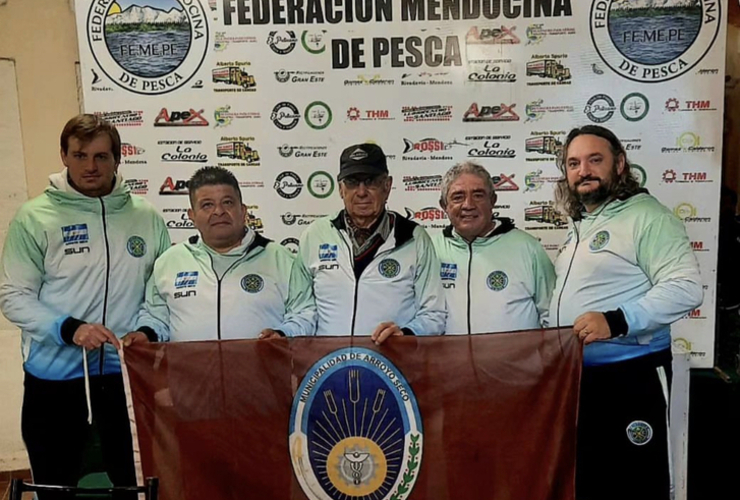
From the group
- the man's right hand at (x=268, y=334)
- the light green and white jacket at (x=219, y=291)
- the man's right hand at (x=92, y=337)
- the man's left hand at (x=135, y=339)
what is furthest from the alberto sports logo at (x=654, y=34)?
the man's right hand at (x=92, y=337)

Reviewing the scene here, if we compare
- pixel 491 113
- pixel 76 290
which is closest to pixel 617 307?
pixel 491 113

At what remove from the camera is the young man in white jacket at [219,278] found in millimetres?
2631

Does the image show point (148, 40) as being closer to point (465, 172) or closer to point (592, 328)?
point (465, 172)

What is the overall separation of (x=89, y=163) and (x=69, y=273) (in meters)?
0.45

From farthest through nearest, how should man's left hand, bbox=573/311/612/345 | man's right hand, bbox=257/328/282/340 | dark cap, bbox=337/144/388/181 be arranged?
dark cap, bbox=337/144/388/181 < man's right hand, bbox=257/328/282/340 < man's left hand, bbox=573/311/612/345

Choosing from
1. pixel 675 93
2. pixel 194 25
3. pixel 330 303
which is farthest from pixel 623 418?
pixel 194 25

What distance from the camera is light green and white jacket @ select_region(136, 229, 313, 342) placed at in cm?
263

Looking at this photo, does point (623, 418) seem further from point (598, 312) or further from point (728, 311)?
point (728, 311)

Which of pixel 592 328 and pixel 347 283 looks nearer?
pixel 592 328

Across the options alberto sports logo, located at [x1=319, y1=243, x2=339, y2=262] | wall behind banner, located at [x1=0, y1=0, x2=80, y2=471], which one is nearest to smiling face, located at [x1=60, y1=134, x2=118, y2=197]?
alberto sports logo, located at [x1=319, y1=243, x2=339, y2=262]

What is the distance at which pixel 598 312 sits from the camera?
2.56 m

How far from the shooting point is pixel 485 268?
2676 mm

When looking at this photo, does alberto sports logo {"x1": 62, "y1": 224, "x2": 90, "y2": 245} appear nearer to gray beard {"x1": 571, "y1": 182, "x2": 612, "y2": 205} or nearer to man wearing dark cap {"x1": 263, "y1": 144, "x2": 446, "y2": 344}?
man wearing dark cap {"x1": 263, "y1": 144, "x2": 446, "y2": 344}

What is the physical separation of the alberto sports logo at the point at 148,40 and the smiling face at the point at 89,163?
2.88 ft
